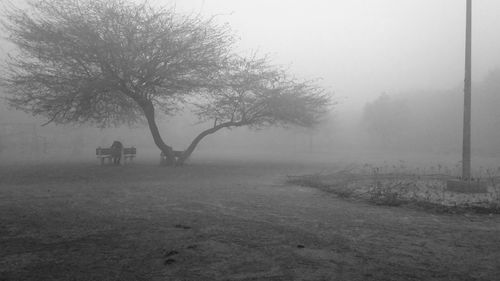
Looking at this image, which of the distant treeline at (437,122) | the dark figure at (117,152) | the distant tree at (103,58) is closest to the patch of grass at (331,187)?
the distant tree at (103,58)

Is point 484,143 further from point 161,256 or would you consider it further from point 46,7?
point 161,256

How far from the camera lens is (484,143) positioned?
50781 mm

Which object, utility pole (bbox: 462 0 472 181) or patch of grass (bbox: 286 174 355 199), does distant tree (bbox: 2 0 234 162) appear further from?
utility pole (bbox: 462 0 472 181)

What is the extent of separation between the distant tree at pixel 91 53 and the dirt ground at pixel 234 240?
821 centimetres

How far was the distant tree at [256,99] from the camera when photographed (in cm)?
2191

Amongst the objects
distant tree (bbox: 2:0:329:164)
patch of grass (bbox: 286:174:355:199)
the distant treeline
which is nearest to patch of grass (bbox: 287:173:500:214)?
patch of grass (bbox: 286:174:355:199)

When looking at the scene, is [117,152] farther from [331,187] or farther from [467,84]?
[467,84]

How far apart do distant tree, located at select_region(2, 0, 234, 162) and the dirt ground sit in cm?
821

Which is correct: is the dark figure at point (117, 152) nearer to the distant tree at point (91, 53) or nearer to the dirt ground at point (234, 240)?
the distant tree at point (91, 53)

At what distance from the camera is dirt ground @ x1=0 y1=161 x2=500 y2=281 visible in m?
4.39

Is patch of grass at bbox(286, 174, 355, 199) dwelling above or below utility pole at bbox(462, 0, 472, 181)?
below

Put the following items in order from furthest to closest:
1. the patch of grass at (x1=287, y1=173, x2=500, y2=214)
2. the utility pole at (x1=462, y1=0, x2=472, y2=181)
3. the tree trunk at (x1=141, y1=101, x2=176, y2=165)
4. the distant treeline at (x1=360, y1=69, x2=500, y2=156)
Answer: the distant treeline at (x1=360, y1=69, x2=500, y2=156), the tree trunk at (x1=141, y1=101, x2=176, y2=165), the utility pole at (x1=462, y1=0, x2=472, y2=181), the patch of grass at (x1=287, y1=173, x2=500, y2=214)

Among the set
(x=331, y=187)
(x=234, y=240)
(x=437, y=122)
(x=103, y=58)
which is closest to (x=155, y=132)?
(x=103, y=58)

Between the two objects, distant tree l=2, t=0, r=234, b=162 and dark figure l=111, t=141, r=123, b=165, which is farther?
dark figure l=111, t=141, r=123, b=165
